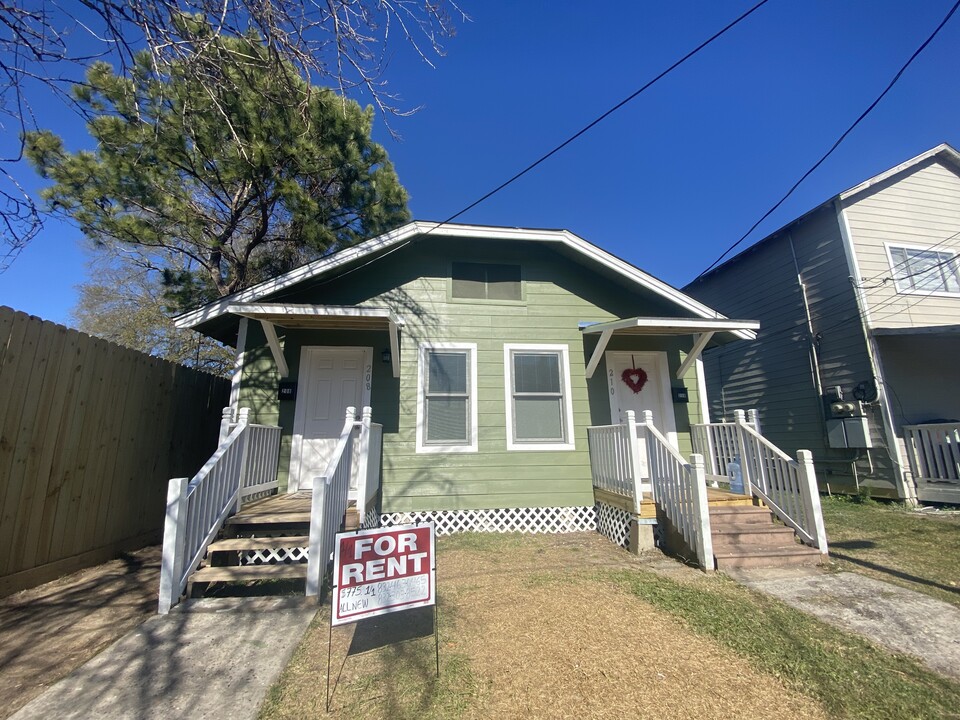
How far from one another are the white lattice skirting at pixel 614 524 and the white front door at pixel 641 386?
5.04 feet

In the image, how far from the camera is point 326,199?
31.6ft

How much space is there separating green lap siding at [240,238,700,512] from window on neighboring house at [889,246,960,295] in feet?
19.9

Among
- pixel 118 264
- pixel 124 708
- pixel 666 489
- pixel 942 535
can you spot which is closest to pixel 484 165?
pixel 666 489

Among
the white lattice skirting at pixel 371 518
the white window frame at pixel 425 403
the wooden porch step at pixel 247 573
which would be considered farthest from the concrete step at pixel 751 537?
the wooden porch step at pixel 247 573

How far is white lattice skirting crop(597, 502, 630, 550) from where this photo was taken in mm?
5797

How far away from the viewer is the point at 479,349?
22.7 feet

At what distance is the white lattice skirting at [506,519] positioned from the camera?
6.31 m

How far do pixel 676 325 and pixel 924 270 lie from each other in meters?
7.87

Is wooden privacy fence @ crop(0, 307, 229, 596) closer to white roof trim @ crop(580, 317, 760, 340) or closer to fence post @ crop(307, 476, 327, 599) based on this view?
fence post @ crop(307, 476, 327, 599)

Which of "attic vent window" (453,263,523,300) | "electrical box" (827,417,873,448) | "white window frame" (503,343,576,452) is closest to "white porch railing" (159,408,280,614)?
"white window frame" (503,343,576,452)

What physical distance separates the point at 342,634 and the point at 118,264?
16.7 meters

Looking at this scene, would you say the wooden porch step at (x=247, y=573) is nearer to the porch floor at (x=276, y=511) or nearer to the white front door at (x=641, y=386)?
the porch floor at (x=276, y=511)

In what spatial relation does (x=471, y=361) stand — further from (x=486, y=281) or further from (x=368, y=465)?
(x=368, y=465)

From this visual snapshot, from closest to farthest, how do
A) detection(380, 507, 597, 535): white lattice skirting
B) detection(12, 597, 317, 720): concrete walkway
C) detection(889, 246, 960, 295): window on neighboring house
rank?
1. detection(12, 597, 317, 720): concrete walkway
2. detection(380, 507, 597, 535): white lattice skirting
3. detection(889, 246, 960, 295): window on neighboring house
